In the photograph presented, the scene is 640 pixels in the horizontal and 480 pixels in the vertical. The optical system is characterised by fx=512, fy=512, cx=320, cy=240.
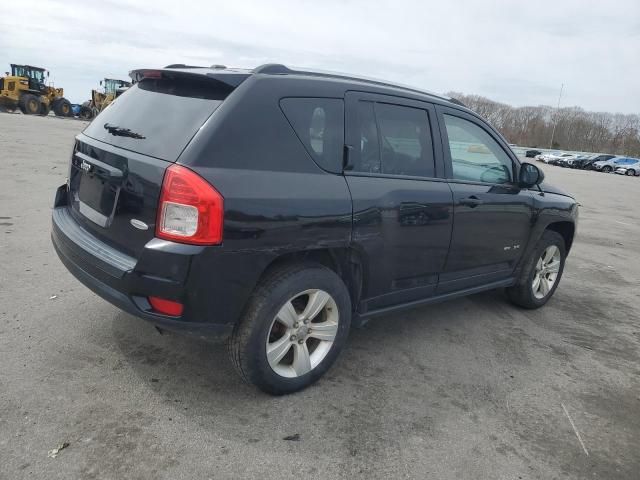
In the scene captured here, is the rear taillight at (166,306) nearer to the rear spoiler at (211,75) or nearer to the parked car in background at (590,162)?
the rear spoiler at (211,75)

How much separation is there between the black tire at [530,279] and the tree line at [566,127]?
299 ft

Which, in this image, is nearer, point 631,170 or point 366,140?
point 366,140

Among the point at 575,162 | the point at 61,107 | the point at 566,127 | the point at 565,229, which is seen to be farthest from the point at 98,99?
the point at 566,127

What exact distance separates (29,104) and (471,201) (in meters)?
36.1

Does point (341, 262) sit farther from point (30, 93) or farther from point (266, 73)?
point (30, 93)

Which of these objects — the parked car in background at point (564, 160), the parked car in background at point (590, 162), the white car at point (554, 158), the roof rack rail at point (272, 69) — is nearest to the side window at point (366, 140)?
the roof rack rail at point (272, 69)

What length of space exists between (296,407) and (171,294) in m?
1.00

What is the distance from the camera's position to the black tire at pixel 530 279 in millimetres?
4777

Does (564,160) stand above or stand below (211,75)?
above

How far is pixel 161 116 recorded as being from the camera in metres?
2.90

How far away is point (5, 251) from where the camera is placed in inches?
197

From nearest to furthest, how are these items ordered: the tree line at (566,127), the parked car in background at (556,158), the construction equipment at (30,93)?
the construction equipment at (30,93) → the parked car in background at (556,158) → the tree line at (566,127)

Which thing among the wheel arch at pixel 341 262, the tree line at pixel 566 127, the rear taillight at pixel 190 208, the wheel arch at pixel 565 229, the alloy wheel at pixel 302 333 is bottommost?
the alloy wheel at pixel 302 333

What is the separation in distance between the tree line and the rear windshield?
93587 millimetres
